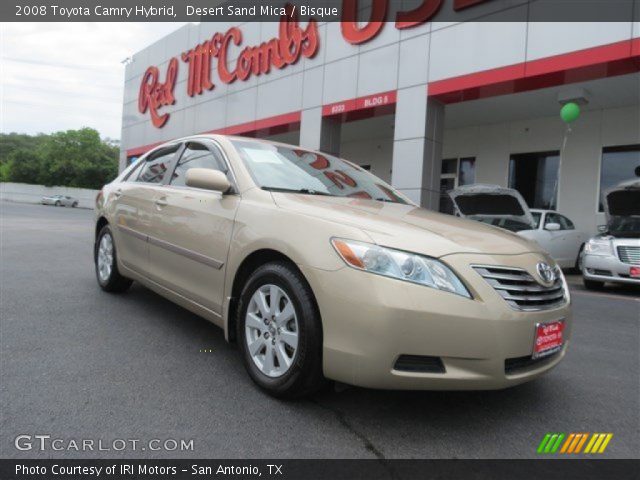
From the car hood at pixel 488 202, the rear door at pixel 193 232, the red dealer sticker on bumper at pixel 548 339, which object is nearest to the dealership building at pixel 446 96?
the car hood at pixel 488 202

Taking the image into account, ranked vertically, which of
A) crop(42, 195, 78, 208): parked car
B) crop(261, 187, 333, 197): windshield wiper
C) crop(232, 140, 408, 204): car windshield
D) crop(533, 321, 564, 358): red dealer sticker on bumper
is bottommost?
crop(533, 321, 564, 358): red dealer sticker on bumper

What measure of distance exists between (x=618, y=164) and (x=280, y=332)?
13.3 meters

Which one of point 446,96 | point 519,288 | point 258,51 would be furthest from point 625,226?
point 258,51

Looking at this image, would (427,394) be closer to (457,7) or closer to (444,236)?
(444,236)

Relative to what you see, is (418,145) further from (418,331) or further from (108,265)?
(418,331)

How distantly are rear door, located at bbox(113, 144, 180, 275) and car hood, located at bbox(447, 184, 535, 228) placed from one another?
5.20m

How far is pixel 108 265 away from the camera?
194 inches

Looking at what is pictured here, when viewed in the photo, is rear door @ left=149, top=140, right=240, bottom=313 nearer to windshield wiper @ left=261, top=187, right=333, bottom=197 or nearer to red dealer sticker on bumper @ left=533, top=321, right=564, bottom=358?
windshield wiper @ left=261, top=187, right=333, bottom=197

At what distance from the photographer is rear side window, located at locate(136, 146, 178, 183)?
13.8 feet

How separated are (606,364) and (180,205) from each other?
3409mm

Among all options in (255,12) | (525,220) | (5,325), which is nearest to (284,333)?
(5,325)

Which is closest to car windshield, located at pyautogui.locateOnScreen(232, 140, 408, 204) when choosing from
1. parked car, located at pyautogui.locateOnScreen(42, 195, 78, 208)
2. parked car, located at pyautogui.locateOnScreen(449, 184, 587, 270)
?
parked car, located at pyautogui.locateOnScreen(449, 184, 587, 270)

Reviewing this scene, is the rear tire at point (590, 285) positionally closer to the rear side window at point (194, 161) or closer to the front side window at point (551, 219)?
the front side window at point (551, 219)

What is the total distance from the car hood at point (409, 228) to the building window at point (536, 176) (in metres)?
12.4
